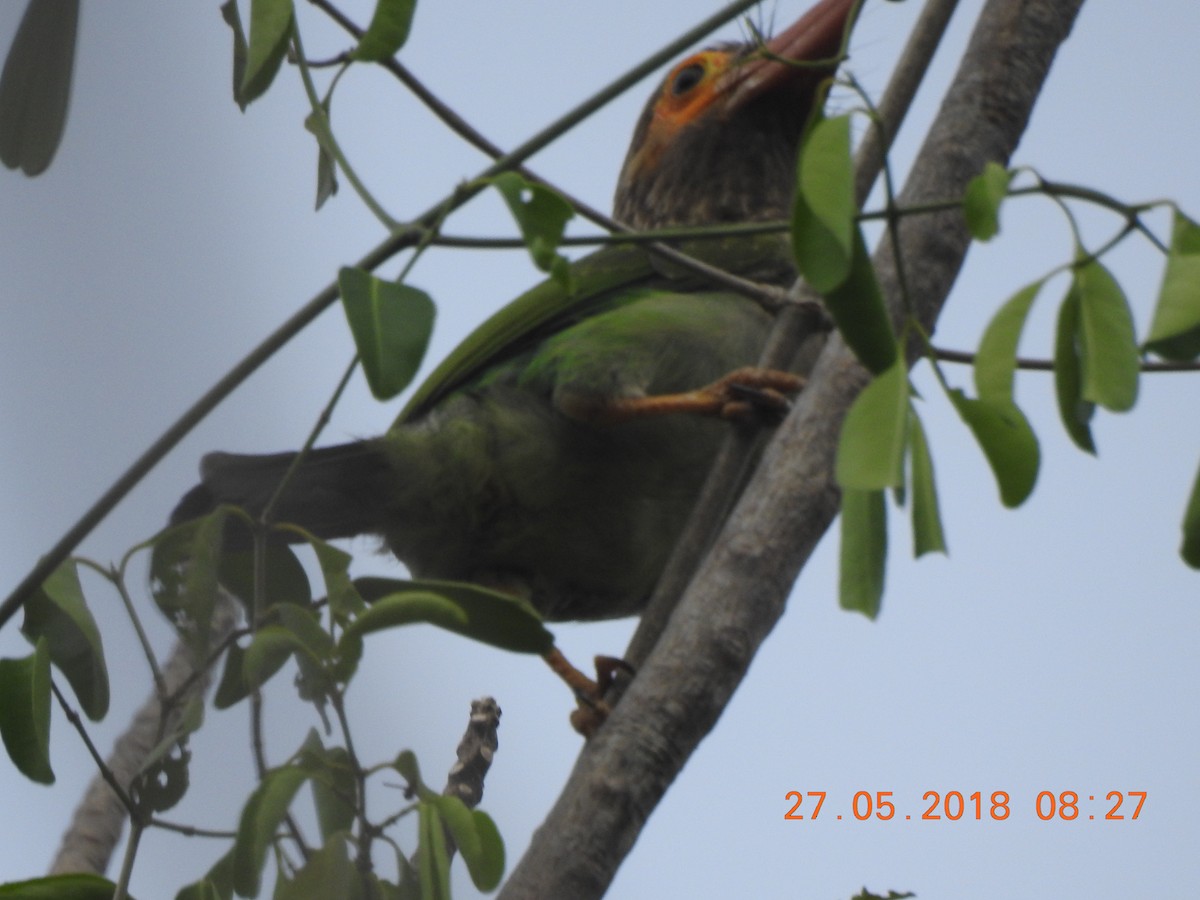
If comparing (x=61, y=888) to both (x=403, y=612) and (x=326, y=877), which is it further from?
(x=403, y=612)

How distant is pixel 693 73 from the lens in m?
3.54

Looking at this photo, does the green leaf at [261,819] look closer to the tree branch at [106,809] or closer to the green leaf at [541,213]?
the green leaf at [541,213]

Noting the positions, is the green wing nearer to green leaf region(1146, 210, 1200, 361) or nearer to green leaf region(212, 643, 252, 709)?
green leaf region(212, 643, 252, 709)

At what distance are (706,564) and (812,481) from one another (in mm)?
155

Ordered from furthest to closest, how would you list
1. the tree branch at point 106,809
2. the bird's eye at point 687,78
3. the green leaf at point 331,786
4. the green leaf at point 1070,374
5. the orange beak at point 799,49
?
1. the bird's eye at point 687,78
2. the orange beak at point 799,49
3. the tree branch at point 106,809
4. the green leaf at point 331,786
5. the green leaf at point 1070,374

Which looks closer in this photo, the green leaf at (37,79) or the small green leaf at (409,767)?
the small green leaf at (409,767)

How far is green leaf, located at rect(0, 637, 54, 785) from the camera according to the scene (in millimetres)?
1417

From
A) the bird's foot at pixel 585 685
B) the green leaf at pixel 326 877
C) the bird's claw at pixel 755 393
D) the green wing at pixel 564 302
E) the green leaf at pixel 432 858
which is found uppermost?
the green wing at pixel 564 302

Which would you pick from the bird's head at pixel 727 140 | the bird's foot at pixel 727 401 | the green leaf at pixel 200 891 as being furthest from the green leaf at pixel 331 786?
the bird's head at pixel 727 140

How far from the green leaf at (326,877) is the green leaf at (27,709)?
0.31 m

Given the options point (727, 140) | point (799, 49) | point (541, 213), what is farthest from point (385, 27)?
point (727, 140)

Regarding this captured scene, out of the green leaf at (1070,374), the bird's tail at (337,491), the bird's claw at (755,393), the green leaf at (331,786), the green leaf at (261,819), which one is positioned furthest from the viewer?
the bird's tail at (337,491)

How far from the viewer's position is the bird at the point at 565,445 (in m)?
2.67

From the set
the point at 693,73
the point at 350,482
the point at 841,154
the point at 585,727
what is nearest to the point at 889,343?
the point at 841,154
